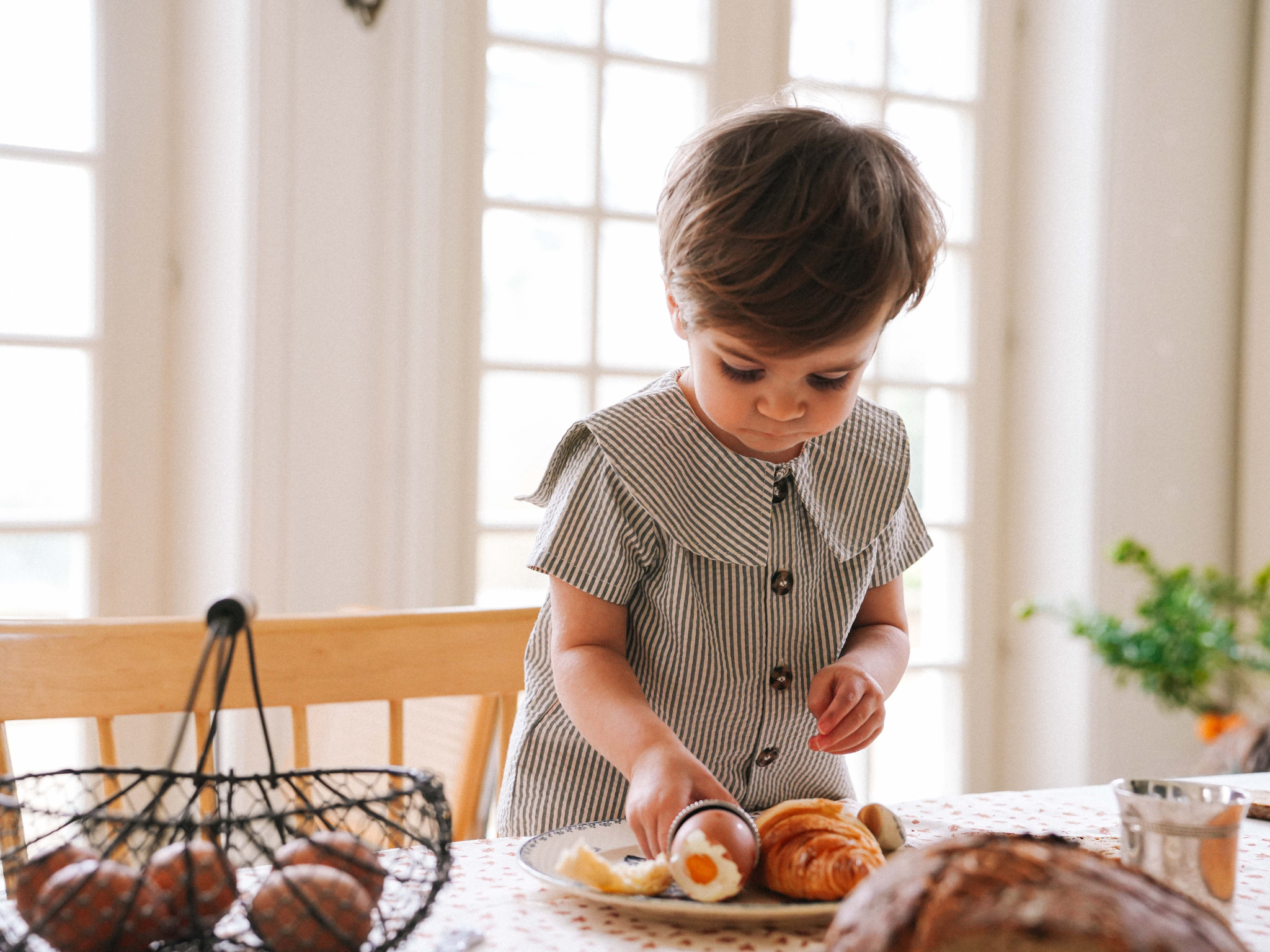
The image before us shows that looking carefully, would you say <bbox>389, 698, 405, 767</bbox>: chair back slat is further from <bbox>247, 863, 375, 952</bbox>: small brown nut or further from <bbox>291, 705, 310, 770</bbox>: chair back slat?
<bbox>247, 863, 375, 952</bbox>: small brown nut

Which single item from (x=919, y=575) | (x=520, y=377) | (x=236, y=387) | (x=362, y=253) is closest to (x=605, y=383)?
(x=520, y=377)

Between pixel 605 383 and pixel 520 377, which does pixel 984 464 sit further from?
pixel 520 377

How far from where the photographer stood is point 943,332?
8.75 ft

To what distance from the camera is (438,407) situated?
82.5 inches

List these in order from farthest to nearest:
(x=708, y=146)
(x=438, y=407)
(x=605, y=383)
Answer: (x=605, y=383) < (x=438, y=407) < (x=708, y=146)

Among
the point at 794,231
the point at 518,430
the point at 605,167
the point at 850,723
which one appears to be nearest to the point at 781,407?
the point at 794,231

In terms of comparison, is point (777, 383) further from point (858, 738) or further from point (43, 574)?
point (43, 574)

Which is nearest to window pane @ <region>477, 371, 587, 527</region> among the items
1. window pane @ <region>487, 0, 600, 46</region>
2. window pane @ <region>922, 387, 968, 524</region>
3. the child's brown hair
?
window pane @ <region>487, 0, 600, 46</region>

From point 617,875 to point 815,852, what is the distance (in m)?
0.11

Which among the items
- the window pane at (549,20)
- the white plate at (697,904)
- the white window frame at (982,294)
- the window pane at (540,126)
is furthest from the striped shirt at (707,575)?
the white window frame at (982,294)

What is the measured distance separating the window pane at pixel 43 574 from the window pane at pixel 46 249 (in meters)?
0.34

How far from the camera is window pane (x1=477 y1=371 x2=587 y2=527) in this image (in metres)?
2.18

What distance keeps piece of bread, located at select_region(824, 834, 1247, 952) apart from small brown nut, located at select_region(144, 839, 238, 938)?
26 cm

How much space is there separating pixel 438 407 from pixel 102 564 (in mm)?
610
